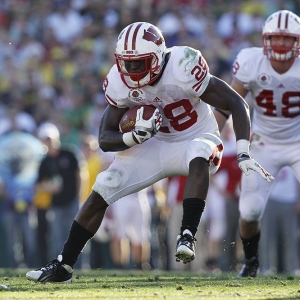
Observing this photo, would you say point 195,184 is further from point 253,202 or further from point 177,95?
point 253,202

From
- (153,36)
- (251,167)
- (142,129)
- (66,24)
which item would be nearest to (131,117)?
(142,129)

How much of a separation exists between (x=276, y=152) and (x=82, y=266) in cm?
446

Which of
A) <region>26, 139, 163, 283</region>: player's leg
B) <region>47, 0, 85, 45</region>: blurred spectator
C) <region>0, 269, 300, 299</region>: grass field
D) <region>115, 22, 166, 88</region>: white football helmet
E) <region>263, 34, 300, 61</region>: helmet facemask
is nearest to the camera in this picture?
<region>0, 269, 300, 299</region>: grass field

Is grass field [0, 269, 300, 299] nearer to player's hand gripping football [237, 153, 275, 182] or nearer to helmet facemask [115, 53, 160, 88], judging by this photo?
player's hand gripping football [237, 153, 275, 182]

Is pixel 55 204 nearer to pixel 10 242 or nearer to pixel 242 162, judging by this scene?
pixel 10 242

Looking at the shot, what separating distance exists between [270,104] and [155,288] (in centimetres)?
205

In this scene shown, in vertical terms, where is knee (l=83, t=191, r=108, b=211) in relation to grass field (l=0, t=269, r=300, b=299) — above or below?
above

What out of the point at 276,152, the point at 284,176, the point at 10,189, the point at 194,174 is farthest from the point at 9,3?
the point at 194,174

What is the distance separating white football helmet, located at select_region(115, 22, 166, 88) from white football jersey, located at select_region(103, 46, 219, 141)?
0.28 ft

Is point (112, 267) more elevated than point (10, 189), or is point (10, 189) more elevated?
point (10, 189)

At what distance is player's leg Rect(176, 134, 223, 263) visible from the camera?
540cm

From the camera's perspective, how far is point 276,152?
6.73 metres

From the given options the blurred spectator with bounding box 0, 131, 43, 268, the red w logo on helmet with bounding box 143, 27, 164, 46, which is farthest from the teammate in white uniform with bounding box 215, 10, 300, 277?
the blurred spectator with bounding box 0, 131, 43, 268

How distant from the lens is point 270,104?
22.0 ft
